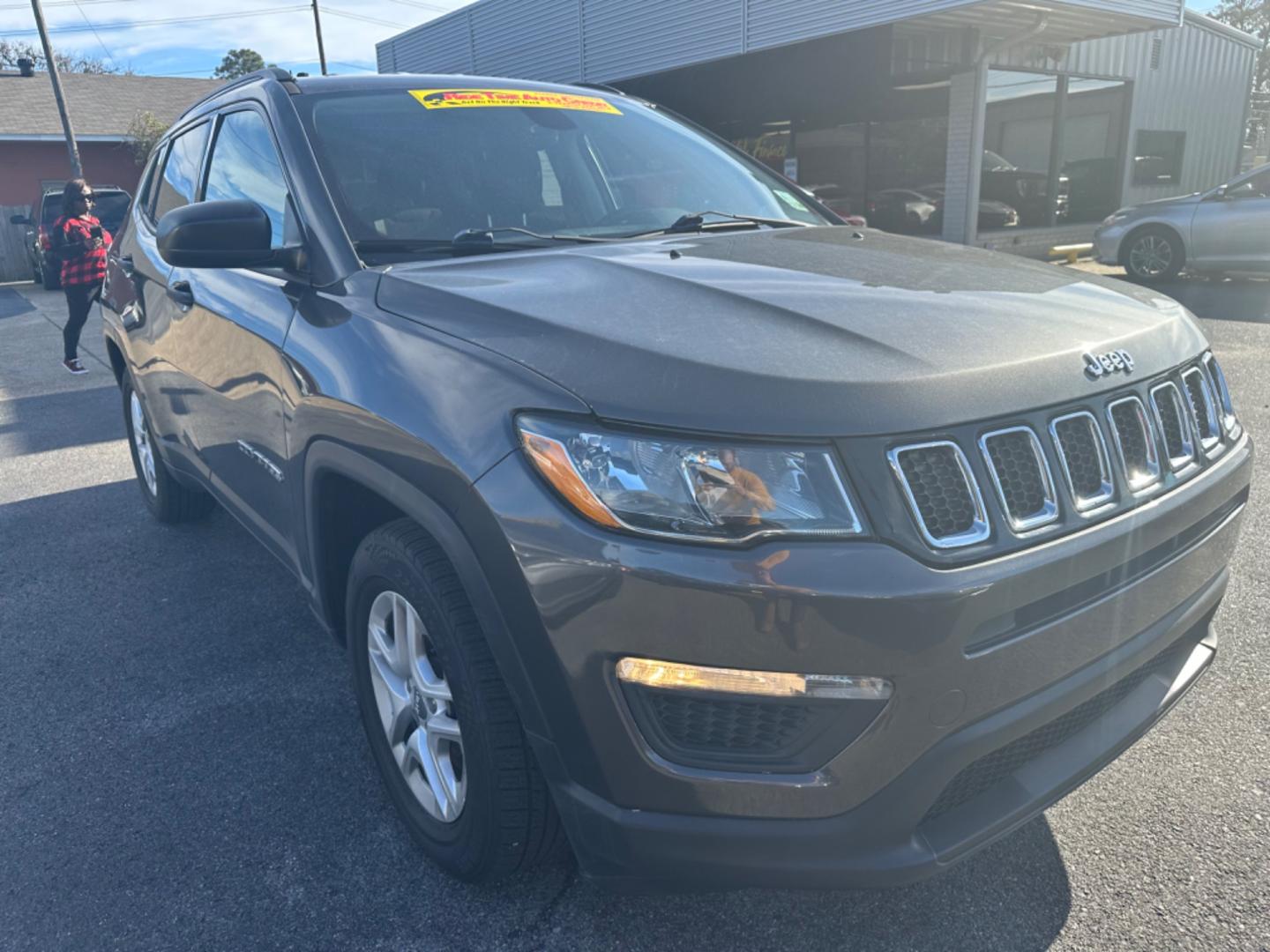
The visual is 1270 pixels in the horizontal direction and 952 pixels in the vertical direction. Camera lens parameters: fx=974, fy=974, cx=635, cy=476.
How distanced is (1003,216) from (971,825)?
682 inches

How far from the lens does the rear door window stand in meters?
3.68

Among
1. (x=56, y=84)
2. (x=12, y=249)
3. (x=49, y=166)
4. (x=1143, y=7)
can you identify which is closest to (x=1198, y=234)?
(x=1143, y=7)

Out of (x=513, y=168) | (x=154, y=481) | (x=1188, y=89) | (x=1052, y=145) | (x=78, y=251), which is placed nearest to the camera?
(x=513, y=168)

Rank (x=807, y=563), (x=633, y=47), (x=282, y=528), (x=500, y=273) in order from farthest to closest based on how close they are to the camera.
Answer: (x=633, y=47)
(x=282, y=528)
(x=500, y=273)
(x=807, y=563)

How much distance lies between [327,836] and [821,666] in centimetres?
151

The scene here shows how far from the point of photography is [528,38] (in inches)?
865

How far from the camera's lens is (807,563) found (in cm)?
152

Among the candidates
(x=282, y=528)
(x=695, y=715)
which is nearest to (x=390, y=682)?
(x=282, y=528)

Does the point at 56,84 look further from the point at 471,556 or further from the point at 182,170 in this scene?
the point at 471,556

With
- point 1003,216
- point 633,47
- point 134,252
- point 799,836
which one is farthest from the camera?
point 633,47

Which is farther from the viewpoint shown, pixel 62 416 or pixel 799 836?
pixel 62 416

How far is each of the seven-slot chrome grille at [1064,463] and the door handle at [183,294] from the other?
2.69 meters

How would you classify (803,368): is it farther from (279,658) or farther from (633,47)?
(633,47)

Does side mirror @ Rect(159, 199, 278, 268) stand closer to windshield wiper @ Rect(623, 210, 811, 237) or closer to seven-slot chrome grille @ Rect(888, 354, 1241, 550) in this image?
windshield wiper @ Rect(623, 210, 811, 237)
